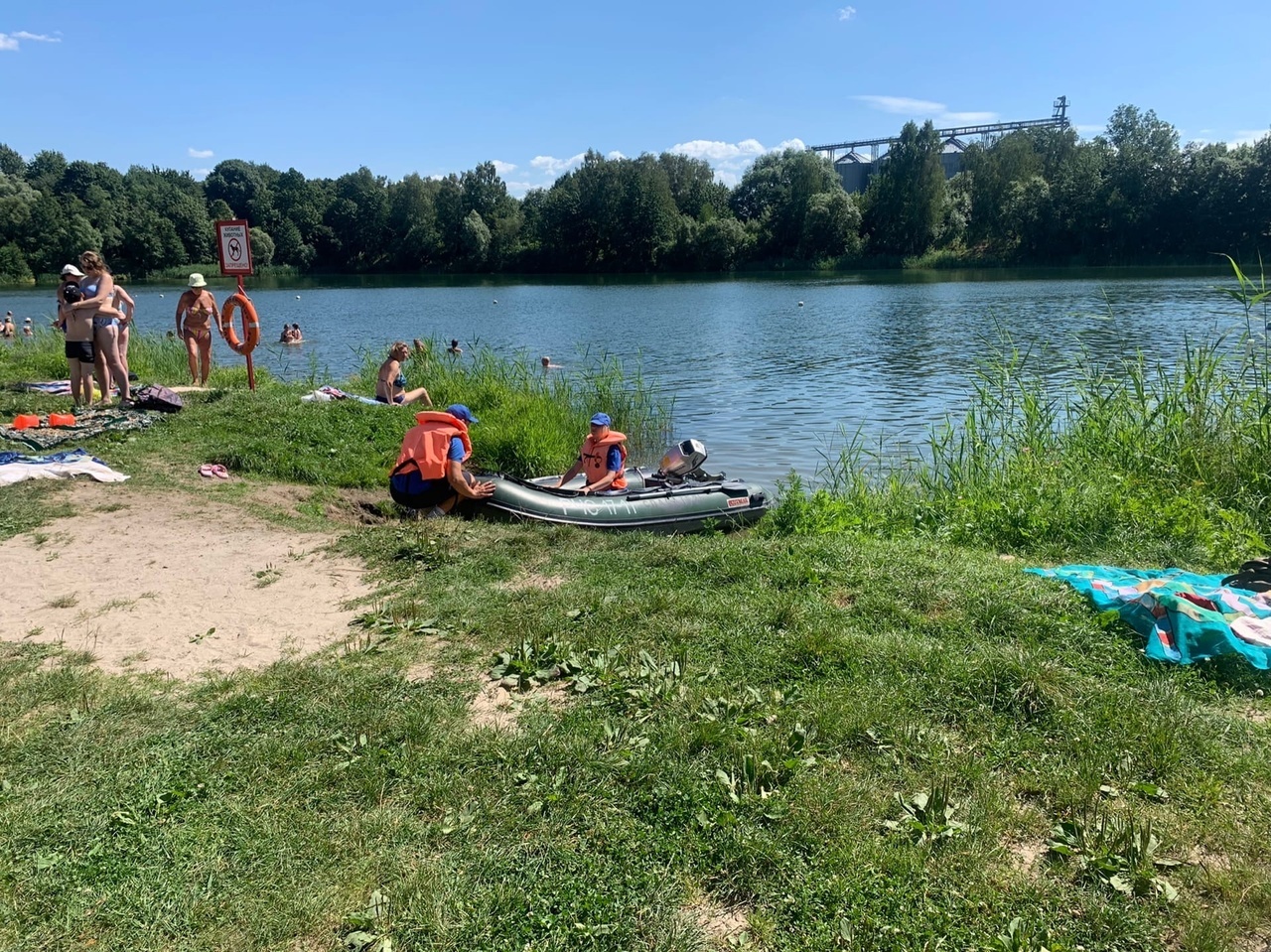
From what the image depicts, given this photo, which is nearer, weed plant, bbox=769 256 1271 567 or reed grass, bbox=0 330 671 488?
weed plant, bbox=769 256 1271 567

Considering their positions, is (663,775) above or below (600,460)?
below

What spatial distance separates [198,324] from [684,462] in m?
8.09

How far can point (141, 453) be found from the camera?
839cm

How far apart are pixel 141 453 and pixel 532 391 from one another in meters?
5.28

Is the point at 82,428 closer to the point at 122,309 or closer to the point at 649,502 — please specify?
the point at 122,309

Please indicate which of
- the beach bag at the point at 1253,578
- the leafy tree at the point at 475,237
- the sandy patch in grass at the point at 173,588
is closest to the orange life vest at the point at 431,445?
the sandy patch in grass at the point at 173,588

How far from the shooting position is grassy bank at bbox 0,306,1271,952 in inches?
99.0

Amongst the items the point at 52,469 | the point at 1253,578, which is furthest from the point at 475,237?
the point at 1253,578

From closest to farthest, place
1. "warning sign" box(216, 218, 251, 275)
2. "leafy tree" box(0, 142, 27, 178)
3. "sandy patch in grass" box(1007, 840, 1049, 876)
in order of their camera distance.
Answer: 1. "sandy patch in grass" box(1007, 840, 1049, 876)
2. "warning sign" box(216, 218, 251, 275)
3. "leafy tree" box(0, 142, 27, 178)

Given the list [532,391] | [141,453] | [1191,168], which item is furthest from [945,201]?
[141,453]

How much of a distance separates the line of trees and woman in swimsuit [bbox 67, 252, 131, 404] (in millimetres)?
56562

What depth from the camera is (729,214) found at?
68.4 metres

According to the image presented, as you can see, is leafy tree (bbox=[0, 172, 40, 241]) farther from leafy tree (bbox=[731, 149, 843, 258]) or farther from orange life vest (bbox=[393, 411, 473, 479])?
orange life vest (bbox=[393, 411, 473, 479])

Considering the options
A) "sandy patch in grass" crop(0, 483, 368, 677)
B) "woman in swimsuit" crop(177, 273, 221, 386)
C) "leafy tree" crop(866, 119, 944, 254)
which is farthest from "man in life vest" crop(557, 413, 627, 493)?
"leafy tree" crop(866, 119, 944, 254)
